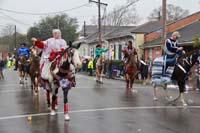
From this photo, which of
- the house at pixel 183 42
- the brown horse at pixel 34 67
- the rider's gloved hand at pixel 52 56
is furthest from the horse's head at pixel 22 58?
the house at pixel 183 42

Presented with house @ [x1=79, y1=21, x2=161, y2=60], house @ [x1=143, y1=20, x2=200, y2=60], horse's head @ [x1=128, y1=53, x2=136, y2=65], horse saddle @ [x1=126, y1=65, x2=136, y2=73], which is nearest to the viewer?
horse's head @ [x1=128, y1=53, x2=136, y2=65]

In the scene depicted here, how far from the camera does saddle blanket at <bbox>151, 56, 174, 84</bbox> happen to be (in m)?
14.4

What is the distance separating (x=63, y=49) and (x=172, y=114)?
353 cm

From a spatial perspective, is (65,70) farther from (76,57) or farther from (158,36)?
(158,36)

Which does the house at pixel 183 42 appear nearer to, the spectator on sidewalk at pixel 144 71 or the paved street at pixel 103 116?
the spectator on sidewalk at pixel 144 71

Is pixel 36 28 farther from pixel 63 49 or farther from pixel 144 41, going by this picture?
pixel 63 49

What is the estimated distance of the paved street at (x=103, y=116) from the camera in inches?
381

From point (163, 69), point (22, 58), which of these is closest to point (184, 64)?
point (163, 69)

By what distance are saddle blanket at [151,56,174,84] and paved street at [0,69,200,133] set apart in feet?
2.49

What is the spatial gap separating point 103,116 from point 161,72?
3.93 meters

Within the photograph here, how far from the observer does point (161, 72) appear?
1459 cm

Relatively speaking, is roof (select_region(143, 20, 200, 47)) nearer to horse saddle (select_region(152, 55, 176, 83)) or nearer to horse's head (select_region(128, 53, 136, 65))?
horse's head (select_region(128, 53, 136, 65))

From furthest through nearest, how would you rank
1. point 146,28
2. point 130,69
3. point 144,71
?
point 146,28 < point 144,71 < point 130,69

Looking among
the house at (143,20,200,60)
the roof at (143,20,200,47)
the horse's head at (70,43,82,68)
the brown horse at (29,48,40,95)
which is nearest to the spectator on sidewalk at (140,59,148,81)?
the house at (143,20,200,60)
